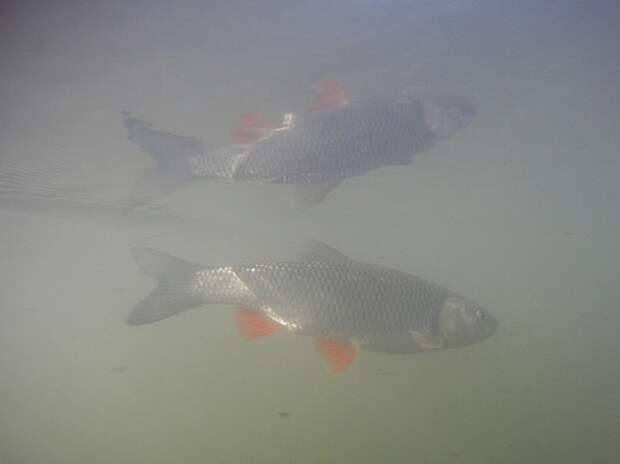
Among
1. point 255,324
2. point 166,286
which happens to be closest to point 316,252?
point 255,324

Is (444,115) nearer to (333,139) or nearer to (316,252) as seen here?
(333,139)

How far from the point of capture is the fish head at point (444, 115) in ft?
16.8

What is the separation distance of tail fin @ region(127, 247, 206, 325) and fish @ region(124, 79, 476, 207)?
1350mm

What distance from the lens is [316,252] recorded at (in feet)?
16.0

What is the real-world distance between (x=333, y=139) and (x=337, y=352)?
7.73 feet

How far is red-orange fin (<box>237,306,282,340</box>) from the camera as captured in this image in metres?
4.65

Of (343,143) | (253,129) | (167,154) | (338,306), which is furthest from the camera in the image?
(167,154)

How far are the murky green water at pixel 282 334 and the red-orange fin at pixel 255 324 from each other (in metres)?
1.61

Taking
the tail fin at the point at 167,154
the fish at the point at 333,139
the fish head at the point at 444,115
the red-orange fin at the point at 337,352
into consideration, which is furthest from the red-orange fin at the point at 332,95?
the red-orange fin at the point at 337,352

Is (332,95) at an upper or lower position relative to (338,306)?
upper

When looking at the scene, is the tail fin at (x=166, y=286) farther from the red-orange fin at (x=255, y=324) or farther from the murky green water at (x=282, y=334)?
the murky green water at (x=282, y=334)

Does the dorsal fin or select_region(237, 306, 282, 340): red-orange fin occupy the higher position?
the dorsal fin

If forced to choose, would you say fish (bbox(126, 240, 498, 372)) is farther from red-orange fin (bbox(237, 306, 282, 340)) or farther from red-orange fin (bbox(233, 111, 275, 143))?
red-orange fin (bbox(233, 111, 275, 143))

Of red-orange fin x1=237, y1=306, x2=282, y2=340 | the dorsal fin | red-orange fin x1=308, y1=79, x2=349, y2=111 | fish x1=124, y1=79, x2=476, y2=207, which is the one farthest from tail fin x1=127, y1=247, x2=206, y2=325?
red-orange fin x1=308, y1=79, x2=349, y2=111
